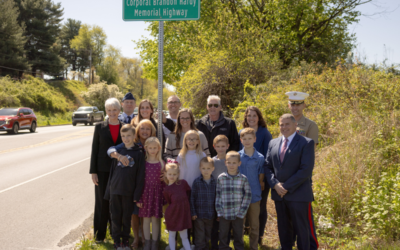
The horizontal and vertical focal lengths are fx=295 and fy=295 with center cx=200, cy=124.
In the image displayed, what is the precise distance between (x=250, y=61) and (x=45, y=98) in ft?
109

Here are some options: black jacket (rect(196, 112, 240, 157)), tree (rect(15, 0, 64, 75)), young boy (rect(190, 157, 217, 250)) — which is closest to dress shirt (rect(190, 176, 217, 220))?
young boy (rect(190, 157, 217, 250))

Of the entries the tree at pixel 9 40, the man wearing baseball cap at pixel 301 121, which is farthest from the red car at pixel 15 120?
the tree at pixel 9 40

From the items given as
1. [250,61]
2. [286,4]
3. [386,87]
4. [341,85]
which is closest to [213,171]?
[386,87]

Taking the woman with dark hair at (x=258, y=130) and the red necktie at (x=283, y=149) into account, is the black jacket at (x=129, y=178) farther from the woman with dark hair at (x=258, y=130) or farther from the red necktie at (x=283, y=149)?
the red necktie at (x=283, y=149)

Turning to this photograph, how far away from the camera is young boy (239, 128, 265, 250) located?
12.7 feet

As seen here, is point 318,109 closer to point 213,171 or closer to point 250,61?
point 250,61

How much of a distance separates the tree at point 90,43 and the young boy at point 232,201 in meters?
69.8

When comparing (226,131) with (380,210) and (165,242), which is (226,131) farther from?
(380,210)

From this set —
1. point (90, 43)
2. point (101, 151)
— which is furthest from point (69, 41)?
point (101, 151)

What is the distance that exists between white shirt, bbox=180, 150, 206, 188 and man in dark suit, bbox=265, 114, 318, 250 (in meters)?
0.96

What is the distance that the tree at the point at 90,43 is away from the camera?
6757cm

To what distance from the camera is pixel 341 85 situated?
911 cm

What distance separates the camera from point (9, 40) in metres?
38.0

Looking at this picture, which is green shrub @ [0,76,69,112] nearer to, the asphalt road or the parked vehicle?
the parked vehicle
